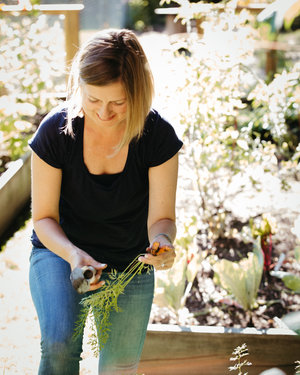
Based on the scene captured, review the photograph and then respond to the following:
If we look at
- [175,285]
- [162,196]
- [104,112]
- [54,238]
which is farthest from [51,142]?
[175,285]

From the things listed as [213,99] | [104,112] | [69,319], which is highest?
[104,112]

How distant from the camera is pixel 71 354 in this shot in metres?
1.75

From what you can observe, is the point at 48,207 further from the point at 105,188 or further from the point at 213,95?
the point at 213,95

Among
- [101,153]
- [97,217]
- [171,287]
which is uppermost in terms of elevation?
[101,153]

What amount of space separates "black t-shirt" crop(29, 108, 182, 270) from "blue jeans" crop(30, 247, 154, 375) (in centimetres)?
12

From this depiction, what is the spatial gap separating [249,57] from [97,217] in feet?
6.30

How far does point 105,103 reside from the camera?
5.97ft

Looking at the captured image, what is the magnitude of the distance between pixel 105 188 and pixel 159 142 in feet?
0.87

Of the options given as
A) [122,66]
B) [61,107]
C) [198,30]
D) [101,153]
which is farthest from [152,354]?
[198,30]

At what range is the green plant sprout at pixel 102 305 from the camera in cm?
178

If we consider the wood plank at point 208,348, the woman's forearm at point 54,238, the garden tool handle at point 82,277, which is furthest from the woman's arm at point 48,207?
the wood plank at point 208,348

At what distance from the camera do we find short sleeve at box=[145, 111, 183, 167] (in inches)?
78.5

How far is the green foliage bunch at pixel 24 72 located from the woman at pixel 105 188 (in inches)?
115

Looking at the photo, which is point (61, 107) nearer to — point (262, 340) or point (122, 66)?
point (122, 66)
